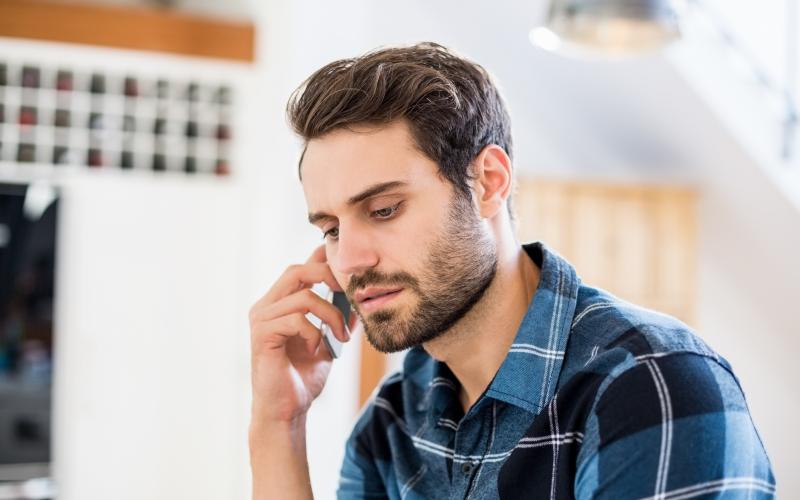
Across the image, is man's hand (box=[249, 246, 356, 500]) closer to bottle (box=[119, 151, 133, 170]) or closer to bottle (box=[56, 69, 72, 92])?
bottle (box=[119, 151, 133, 170])

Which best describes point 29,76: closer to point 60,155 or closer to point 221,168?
point 60,155

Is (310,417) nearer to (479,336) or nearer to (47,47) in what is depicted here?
(47,47)

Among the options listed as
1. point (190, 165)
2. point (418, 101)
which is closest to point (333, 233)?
point (418, 101)

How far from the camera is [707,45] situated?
Answer: 4.05 m

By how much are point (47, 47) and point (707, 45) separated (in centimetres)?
310

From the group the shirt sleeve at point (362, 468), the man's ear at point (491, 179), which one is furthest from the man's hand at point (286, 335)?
the man's ear at point (491, 179)

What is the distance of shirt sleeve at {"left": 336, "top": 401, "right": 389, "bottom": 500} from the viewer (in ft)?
4.62

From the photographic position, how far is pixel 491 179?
1.26m

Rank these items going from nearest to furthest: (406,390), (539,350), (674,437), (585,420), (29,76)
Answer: (674,437) < (585,420) < (539,350) < (406,390) < (29,76)

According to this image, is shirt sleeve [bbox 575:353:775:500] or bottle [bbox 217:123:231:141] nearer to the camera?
shirt sleeve [bbox 575:353:775:500]

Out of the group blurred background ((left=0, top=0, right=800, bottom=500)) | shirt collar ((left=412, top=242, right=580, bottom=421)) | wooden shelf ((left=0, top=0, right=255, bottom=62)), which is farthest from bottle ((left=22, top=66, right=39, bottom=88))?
→ shirt collar ((left=412, top=242, right=580, bottom=421))

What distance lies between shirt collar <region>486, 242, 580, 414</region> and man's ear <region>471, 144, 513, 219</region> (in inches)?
5.4

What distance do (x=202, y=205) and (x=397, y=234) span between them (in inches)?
123

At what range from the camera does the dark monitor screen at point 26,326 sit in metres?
3.80
